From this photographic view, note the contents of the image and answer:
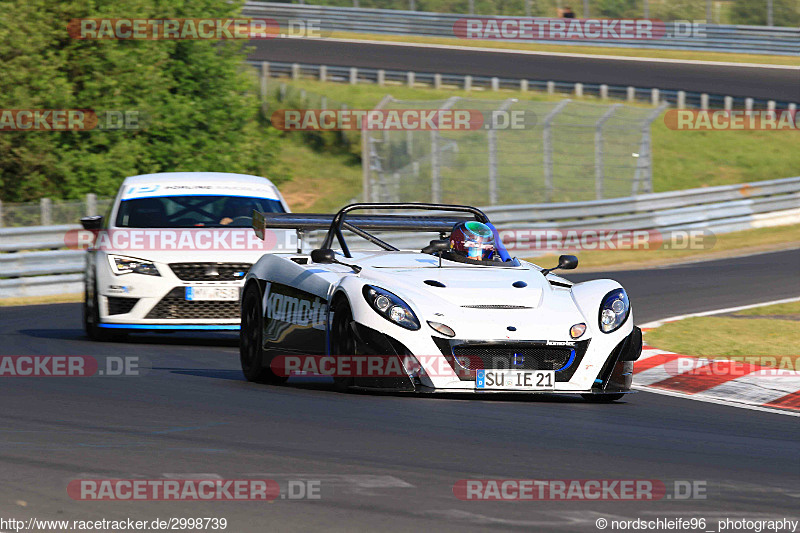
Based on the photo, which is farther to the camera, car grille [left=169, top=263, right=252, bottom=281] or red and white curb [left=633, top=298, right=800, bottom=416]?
car grille [left=169, top=263, right=252, bottom=281]

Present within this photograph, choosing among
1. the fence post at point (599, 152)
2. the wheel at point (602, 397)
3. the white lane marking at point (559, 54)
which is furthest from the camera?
the white lane marking at point (559, 54)

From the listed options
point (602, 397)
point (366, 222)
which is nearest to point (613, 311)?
point (602, 397)

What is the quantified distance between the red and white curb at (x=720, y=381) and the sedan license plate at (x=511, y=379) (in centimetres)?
164

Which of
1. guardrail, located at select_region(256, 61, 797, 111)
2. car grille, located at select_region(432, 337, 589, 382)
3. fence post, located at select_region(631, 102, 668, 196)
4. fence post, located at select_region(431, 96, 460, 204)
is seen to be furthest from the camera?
guardrail, located at select_region(256, 61, 797, 111)

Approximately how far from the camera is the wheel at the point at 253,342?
32.0 ft

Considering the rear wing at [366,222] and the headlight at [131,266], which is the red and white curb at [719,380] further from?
the headlight at [131,266]

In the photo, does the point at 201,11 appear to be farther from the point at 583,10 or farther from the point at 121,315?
the point at 583,10

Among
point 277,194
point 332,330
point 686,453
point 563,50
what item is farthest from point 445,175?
point 563,50

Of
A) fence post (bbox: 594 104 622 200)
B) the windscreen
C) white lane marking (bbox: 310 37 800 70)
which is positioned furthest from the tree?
white lane marking (bbox: 310 37 800 70)

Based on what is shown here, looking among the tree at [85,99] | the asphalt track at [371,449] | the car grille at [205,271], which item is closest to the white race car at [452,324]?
the asphalt track at [371,449]

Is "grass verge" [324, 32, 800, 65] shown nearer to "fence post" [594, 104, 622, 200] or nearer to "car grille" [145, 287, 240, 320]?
"fence post" [594, 104, 622, 200]

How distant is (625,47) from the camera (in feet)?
163

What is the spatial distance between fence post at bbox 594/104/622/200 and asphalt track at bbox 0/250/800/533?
16.4 metres

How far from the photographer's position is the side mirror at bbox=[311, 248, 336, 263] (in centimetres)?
906
